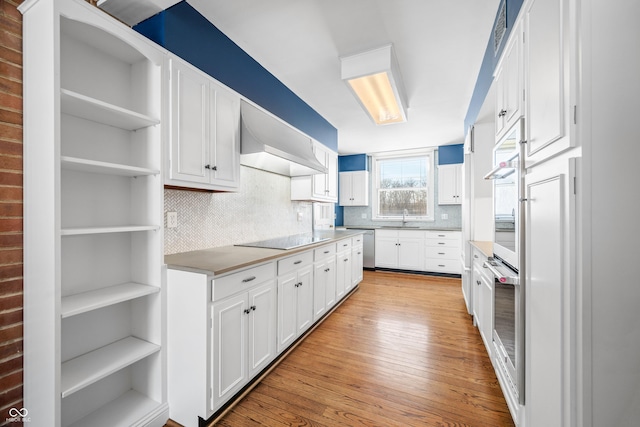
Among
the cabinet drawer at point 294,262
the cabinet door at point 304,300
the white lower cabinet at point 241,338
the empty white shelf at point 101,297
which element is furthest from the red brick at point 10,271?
the cabinet door at point 304,300

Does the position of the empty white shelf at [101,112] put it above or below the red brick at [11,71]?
below

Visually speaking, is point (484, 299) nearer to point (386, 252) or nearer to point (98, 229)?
point (98, 229)

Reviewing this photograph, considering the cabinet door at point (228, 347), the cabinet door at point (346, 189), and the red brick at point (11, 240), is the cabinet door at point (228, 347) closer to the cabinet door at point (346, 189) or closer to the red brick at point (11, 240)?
the red brick at point (11, 240)

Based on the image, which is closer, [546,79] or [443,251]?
[546,79]

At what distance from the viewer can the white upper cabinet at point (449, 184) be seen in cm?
543

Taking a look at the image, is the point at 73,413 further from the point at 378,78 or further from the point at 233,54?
the point at 378,78

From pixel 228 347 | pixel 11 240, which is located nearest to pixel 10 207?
pixel 11 240

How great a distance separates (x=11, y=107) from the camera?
51.3 inches

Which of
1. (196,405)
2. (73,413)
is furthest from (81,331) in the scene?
(196,405)

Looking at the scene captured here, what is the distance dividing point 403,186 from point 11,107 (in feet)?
19.5

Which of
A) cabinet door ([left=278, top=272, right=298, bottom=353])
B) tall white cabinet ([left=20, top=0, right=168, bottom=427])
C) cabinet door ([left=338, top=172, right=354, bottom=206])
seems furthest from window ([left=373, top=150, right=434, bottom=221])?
tall white cabinet ([left=20, top=0, right=168, bottom=427])

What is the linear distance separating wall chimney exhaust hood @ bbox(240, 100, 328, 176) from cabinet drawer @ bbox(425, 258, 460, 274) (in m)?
3.33

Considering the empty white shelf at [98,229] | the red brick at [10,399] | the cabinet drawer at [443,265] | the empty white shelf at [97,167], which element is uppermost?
the empty white shelf at [97,167]

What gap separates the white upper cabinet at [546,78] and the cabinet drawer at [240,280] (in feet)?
5.60
